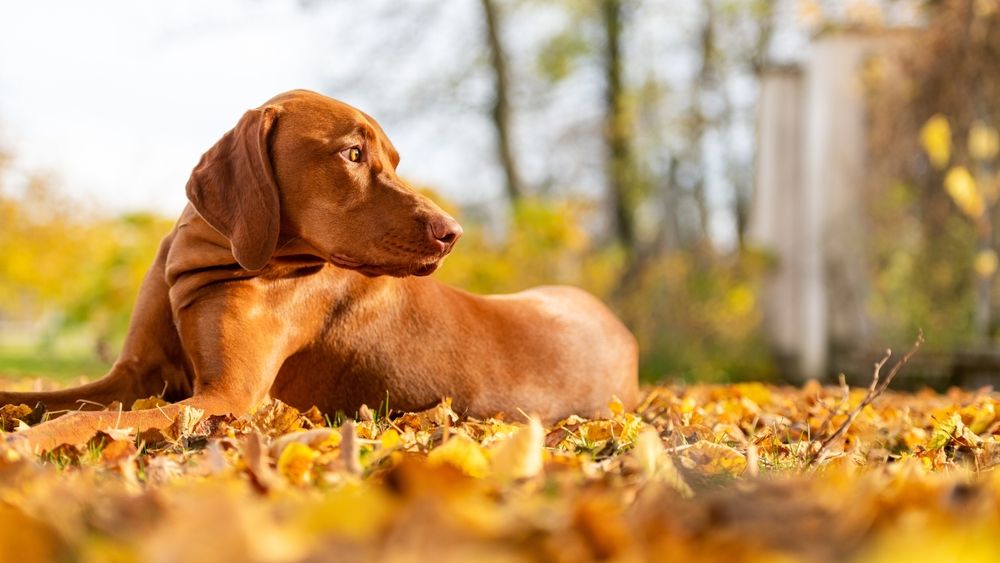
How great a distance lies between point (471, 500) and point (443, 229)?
1895 mm

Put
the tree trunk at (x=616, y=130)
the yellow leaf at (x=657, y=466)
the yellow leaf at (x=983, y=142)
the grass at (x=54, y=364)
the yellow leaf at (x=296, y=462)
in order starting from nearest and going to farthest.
Answer: the yellow leaf at (x=657, y=466) < the yellow leaf at (x=296, y=462) < the yellow leaf at (x=983, y=142) < the grass at (x=54, y=364) < the tree trunk at (x=616, y=130)

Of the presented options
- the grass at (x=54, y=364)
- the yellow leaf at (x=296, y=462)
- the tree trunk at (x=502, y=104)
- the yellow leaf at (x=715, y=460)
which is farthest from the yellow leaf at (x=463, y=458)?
the tree trunk at (x=502, y=104)

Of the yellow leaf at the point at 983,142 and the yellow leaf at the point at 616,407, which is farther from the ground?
the yellow leaf at the point at 983,142

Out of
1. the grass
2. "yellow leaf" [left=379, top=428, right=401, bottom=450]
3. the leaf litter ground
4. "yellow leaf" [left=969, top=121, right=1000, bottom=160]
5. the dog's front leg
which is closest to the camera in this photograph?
the leaf litter ground

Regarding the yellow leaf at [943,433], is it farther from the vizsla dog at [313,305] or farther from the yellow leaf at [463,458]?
the yellow leaf at [463,458]

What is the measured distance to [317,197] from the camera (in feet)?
11.0

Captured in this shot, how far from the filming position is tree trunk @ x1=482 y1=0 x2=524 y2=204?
658 inches

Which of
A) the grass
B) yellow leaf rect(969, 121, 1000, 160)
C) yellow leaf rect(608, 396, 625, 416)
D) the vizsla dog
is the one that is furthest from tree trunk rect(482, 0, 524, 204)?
the vizsla dog

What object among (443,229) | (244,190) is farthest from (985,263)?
(244,190)

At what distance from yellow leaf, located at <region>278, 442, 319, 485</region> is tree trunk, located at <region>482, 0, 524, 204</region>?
1454cm

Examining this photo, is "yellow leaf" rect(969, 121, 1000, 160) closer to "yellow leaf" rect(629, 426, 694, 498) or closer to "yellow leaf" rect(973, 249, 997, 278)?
"yellow leaf" rect(973, 249, 997, 278)

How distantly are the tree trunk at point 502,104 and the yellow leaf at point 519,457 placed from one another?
1461 cm

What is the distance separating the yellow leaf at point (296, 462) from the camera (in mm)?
2127

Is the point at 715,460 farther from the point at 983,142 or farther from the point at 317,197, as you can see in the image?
the point at 983,142
